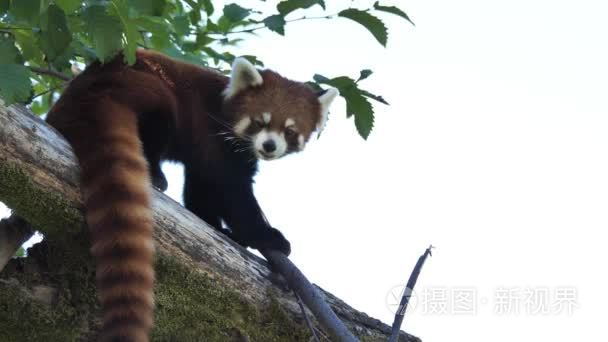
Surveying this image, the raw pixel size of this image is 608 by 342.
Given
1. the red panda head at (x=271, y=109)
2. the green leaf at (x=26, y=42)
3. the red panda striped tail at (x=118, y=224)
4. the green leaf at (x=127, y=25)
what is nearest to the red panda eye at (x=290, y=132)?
the red panda head at (x=271, y=109)

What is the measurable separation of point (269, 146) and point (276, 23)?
4.60 feet

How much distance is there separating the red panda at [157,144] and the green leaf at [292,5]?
36.6 inches

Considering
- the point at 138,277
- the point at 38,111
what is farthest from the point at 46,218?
the point at 38,111

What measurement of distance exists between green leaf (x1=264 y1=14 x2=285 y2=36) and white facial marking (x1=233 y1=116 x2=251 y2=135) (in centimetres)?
134

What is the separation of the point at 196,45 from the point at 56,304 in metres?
2.16

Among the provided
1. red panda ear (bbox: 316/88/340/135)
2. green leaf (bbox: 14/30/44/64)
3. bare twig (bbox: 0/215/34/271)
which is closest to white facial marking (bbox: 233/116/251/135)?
red panda ear (bbox: 316/88/340/135)

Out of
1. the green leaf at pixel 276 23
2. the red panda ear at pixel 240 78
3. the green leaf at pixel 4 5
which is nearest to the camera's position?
the green leaf at pixel 4 5

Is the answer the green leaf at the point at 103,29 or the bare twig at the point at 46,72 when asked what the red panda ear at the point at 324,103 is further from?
the green leaf at the point at 103,29

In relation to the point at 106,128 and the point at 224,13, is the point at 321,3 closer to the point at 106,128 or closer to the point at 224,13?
the point at 224,13

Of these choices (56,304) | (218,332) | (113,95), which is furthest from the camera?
(113,95)

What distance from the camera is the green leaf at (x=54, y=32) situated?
289cm

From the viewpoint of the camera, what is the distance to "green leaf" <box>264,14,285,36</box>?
405 cm

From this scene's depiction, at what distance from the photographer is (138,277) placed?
2.94 metres

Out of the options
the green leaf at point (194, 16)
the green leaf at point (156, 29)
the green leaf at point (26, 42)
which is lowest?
the green leaf at point (26, 42)
